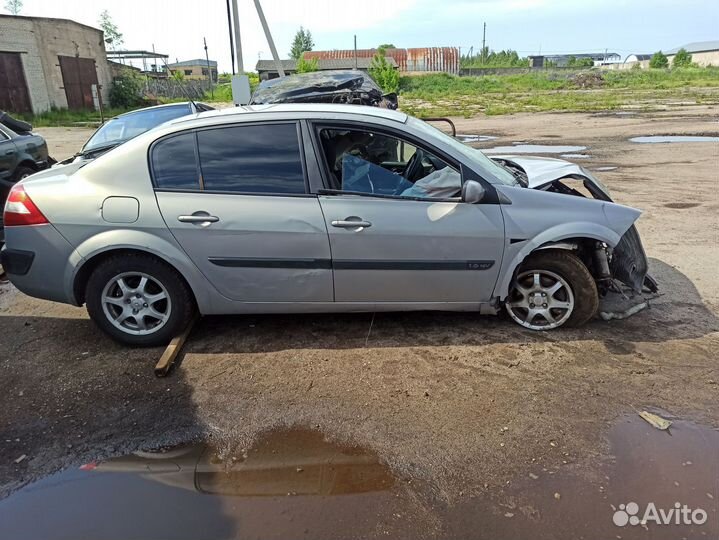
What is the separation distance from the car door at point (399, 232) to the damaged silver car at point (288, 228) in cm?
1

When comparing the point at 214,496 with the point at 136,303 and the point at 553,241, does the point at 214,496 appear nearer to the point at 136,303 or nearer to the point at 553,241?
the point at 136,303

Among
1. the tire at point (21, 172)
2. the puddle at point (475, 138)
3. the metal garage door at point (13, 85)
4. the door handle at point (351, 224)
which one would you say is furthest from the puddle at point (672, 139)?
the metal garage door at point (13, 85)

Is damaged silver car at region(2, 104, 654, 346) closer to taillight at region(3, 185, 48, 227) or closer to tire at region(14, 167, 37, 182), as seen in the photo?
taillight at region(3, 185, 48, 227)

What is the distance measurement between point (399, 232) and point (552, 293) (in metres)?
1.32

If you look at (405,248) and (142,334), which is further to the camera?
(142,334)

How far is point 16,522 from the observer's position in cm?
254

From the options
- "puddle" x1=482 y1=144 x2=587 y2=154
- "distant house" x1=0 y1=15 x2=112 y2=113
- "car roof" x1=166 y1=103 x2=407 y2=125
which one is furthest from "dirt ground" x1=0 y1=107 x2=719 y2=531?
"distant house" x1=0 y1=15 x2=112 y2=113

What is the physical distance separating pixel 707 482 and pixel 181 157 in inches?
149

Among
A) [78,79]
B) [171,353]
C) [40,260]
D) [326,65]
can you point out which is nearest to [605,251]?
[171,353]

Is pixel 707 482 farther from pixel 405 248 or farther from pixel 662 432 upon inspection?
pixel 405 248

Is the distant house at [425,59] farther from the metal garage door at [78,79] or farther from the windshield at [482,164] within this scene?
the windshield at [482,164]

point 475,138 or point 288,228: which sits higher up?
point 288,228

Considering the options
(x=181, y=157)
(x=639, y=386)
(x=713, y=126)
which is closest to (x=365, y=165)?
(x=181, y=157)

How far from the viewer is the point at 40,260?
3.94 meters
